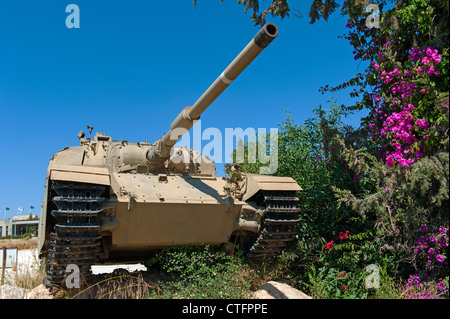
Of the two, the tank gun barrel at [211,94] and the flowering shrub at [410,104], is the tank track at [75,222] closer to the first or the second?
the tank gun barrel at [211,94]

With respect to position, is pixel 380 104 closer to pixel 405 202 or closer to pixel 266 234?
pixel 405 202

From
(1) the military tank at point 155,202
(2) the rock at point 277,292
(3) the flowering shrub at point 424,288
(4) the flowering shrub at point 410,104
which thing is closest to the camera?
(3) the flowering shrub at point 424,288

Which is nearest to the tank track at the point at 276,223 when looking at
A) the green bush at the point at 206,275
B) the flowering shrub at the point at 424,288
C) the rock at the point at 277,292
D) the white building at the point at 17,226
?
the green bush at the point at 206,275

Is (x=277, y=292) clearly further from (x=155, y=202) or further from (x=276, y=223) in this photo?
(x=155, y=202)

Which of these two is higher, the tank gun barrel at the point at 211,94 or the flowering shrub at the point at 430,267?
the tank gun barrel at the point at 211,94

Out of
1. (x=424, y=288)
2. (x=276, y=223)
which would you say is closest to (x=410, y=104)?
(x=424, y=288)

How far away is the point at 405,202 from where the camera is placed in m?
6.80

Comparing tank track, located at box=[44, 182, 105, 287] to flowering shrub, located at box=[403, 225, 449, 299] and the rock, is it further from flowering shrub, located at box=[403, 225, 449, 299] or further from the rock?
flowering shrub, located at box=[403, 225, 449, 299]

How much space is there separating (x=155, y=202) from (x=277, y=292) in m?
2.62

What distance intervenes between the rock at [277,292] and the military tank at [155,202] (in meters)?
0.69

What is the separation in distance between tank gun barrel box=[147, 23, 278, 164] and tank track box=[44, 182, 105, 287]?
1.72 meters

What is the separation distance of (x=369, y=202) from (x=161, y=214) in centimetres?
340

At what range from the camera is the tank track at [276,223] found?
8102mm

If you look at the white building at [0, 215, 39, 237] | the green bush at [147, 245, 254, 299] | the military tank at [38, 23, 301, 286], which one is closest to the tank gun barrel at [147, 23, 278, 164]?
the military tank at [38, 23, 301, 286]
